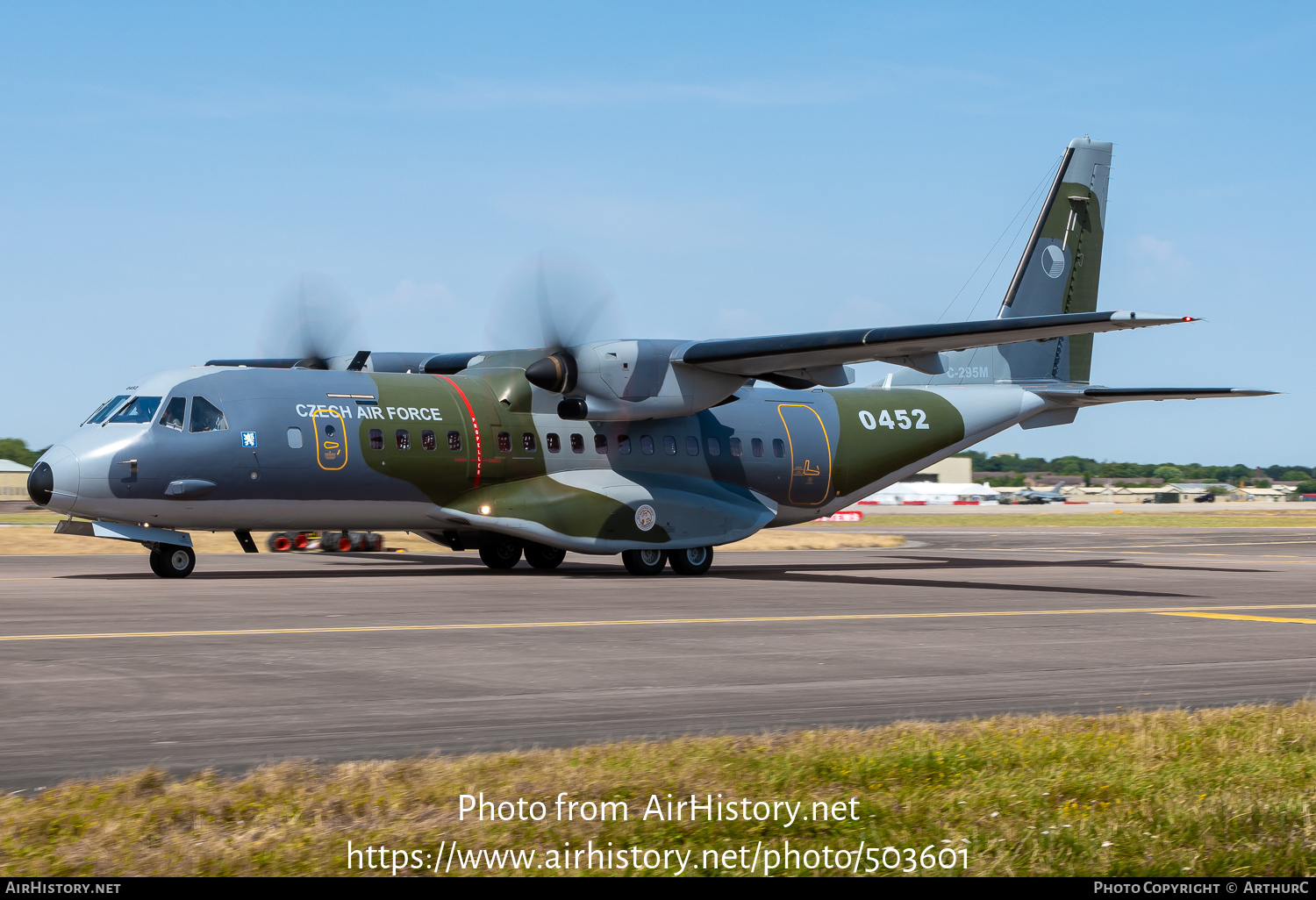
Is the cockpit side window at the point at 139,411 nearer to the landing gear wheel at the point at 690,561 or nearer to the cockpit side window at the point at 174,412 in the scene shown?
the cockpit side window at the point at 174,412

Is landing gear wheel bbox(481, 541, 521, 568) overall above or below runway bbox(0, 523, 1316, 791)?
below

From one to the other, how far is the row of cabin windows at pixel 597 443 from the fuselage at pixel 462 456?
1.1 inches

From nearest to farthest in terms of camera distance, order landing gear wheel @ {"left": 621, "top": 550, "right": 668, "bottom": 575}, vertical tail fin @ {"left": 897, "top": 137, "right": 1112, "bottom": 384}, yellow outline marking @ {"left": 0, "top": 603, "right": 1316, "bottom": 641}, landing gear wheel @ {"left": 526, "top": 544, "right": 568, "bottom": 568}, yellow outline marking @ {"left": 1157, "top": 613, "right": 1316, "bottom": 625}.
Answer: yellow outline marking @ {"left": 0, "top": 603, "right": 1316, "bottom": 641} < yellow outline marking @ {"left": 1157, "top": 613, "right": 1316, "bottom": 625} < landing gear wheel @ {"left": 621, "top": 550, "right": 668, "bottom": 575} < landing gear wheel @ {"left": 526, "top": 544, "right": 568, "bottom": 568} < vertical tail fin @ {"left": 897, "top": 137, "right": 1112, "bottom": 384}

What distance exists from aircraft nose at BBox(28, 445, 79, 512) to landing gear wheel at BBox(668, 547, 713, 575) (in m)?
A: 10.4

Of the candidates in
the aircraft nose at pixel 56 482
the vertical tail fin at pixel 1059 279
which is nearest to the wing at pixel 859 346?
the vertical tail fin at pixel 1059 279

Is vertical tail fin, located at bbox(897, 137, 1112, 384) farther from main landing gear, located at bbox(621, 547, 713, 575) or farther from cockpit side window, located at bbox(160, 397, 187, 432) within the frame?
cockpit side window, located at bbox(160, 397, 187, 432)

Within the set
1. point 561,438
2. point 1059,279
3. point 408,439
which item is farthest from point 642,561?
point 1059,279

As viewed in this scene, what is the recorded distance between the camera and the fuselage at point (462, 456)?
65.2 feet

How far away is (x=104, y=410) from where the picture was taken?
2038 cm

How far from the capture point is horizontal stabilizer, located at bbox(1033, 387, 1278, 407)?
24734 mm

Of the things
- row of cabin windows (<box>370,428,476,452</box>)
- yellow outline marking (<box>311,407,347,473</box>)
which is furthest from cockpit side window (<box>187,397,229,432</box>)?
row of cabin windows (<box>370,428,476,452</box>)

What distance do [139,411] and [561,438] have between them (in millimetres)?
7194

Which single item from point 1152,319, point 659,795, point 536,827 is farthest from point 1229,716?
point 1152,319

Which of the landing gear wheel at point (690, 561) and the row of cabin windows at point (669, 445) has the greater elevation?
the row of cabin windows at point (669, 445)
